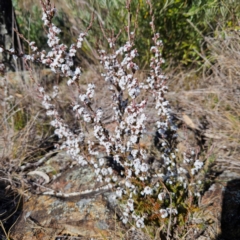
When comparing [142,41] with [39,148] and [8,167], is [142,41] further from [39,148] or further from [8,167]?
[8,167]

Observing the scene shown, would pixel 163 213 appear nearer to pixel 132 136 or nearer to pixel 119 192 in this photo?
pixel 119 192

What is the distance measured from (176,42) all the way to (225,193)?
5.57 feet

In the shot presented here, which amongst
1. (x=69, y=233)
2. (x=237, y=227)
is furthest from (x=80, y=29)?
(x=237, y=227)

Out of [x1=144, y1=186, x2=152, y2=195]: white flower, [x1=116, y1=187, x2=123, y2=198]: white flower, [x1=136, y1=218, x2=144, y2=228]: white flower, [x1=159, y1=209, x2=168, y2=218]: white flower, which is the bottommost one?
[x1=136, y1=218, x2=144, y2=228]: white flower

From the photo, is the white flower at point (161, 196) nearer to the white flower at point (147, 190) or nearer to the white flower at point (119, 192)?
the white flower at point (147, 190)

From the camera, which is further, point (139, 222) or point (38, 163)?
point (38, 163)

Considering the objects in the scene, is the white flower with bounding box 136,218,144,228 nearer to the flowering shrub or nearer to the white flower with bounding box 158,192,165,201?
the flowering shrub

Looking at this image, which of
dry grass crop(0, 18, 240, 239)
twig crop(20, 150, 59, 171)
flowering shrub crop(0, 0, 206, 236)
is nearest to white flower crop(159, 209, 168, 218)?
flowering shrub crop(0, 0, 206, 236)

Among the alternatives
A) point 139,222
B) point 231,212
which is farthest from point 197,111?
point 139,222

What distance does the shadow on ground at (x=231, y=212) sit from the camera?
1.81 metres

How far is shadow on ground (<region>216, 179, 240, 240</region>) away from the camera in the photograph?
1.81 metres

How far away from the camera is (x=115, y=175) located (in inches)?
77.6

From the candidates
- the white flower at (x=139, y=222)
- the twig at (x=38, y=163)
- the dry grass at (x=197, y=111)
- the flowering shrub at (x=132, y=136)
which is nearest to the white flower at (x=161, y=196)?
the flowering shrub at (x=132, y=136)

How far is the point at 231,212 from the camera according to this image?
6.39 feet
